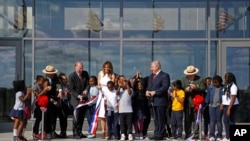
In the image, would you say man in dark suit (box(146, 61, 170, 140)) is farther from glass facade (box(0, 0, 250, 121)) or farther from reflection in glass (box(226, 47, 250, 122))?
reflection in glass (box(226, 47, 250, 122))

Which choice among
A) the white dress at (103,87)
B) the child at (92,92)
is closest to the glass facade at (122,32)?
the child at (92,92)

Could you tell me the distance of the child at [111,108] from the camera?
1326 cm

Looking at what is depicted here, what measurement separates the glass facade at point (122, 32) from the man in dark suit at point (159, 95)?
2.98 meters

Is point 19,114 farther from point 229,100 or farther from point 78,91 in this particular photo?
point 229,100

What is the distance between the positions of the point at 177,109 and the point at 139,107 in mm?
921

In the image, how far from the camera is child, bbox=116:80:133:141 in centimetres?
1303

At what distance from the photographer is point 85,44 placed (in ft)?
53.3

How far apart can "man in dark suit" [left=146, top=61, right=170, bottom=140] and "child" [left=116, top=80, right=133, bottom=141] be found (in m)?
0.45

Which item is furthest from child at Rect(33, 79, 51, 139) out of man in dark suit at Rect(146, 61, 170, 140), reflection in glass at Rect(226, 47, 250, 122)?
reflection in glass at Rect(226, 47, 250, 122)

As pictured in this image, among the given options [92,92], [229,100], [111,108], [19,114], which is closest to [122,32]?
[92,92]

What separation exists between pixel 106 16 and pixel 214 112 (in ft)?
15.9

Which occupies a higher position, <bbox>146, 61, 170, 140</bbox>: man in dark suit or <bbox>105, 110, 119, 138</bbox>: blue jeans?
<bbox>146, 61, 170, 140</bbox>: man in dark suit

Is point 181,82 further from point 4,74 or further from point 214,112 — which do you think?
point 4,74

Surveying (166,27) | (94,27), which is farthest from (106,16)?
(166,27)
